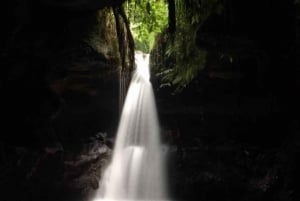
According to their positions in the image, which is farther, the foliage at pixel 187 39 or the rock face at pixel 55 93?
the foliage at pixel 187 39

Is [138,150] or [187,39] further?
[138,150]

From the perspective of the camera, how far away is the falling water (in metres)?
11.0

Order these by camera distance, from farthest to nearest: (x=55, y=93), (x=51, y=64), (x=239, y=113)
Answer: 1. (x=239, y=113)
2. (x=55, y=93)
3. (x=51, y=64)

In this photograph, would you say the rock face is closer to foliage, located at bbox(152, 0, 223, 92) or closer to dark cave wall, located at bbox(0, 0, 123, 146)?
dark cave wall, located at bbox(0, 0, 123, 146)

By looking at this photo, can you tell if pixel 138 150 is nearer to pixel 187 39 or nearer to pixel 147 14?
pixel 187 39

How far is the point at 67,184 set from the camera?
1001 cm

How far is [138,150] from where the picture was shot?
1160 centimetres

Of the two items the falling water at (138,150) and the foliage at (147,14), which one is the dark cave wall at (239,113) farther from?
the foliage at (147,14)

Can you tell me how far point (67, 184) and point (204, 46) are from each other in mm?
5002

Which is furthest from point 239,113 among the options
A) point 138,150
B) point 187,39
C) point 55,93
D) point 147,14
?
point 55,93

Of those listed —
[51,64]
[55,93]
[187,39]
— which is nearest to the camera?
[187,39]

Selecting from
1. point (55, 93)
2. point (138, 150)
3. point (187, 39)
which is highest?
point (187, 39)

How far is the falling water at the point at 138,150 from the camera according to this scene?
433 inches

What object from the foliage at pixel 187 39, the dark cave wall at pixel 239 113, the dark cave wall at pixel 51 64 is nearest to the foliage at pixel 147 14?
the foliage at pixel 187 39
